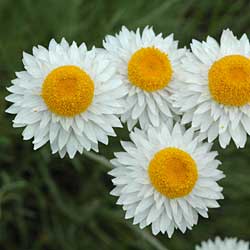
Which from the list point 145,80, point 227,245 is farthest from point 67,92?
point 227,245

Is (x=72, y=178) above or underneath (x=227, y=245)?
above

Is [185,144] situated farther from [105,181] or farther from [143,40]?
[105,181]

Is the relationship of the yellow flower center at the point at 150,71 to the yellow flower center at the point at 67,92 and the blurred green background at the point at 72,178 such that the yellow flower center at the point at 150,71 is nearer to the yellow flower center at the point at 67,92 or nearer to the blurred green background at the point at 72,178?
the yellow flower center at the point at 67,92

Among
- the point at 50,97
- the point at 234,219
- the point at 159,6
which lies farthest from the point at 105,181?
the point at 50,97

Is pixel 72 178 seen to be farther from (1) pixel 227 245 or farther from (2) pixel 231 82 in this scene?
(2) pixel 231 82

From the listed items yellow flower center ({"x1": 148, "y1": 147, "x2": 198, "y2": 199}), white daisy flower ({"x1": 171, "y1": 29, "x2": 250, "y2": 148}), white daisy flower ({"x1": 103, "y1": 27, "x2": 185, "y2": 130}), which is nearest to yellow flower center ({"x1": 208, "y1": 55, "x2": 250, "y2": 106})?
white daisy flower ({"x1": 171, "y1": 29, "x2": 250, "y2": 148})

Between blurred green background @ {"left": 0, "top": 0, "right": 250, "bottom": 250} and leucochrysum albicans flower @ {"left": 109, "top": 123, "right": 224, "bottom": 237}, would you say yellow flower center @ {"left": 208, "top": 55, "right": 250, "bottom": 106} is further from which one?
blurred green background @ {"left": 0, "top": 0, "right": 250, "bottom": 250}
